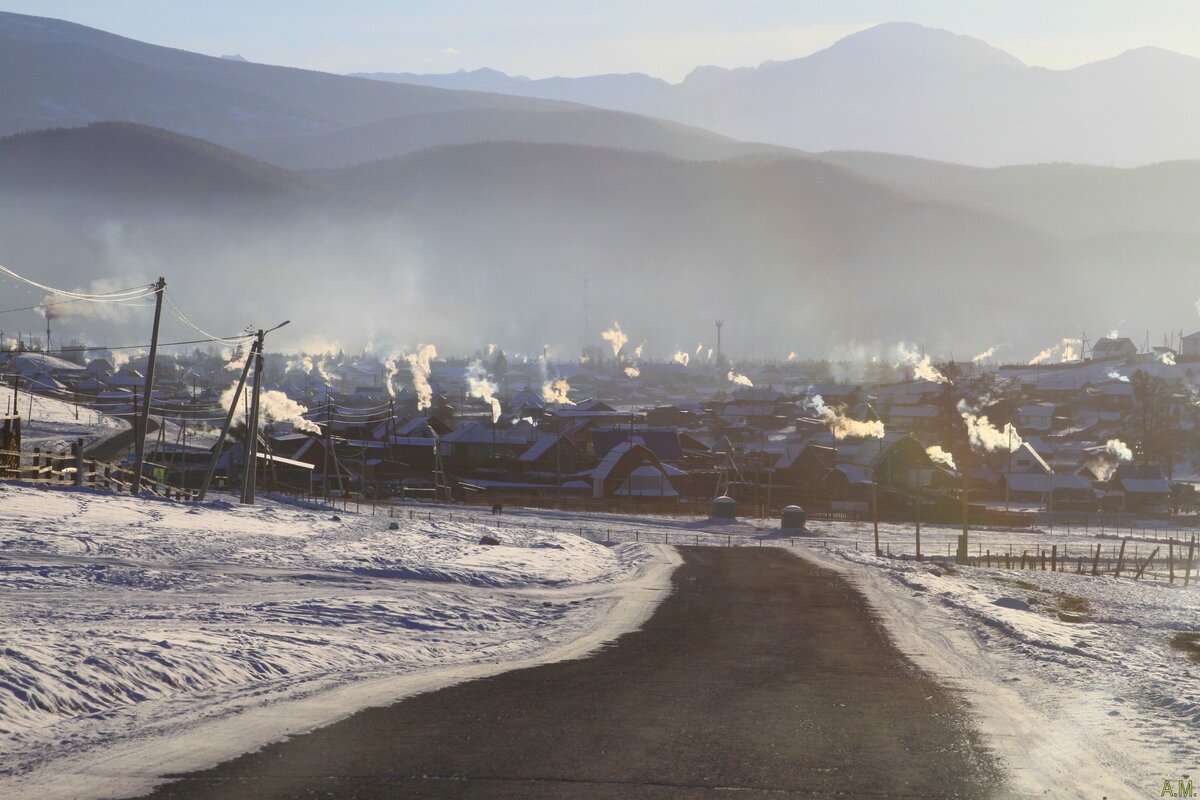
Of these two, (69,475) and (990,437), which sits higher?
(990,437)

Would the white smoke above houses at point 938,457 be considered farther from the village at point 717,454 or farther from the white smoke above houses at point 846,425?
the white smoke above houses at point 846,425

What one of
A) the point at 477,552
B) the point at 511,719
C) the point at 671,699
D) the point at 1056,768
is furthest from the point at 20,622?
the point at 477,552

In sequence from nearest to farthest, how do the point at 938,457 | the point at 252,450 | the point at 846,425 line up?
1. the point at 252,450
2. the point at 938,457
3. the point at 846,425

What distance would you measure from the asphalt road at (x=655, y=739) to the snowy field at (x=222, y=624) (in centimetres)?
103

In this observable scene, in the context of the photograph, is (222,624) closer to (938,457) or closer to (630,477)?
(630,477)

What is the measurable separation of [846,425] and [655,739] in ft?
491

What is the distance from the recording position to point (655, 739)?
14.5m

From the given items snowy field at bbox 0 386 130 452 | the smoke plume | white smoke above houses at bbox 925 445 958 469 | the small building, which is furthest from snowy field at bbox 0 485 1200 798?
the smoke plume

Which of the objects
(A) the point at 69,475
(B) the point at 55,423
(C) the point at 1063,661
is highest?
(B) the point at 55,423

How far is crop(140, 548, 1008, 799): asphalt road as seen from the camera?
12273mm

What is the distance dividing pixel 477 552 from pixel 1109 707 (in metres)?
28.2

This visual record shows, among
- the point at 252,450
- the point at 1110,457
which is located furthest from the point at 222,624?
the point at 1110,457

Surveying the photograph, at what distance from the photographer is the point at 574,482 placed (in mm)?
119062

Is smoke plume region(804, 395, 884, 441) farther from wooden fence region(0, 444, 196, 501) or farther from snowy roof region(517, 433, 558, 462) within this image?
wooden fence region(0, 444, 196, 501)
